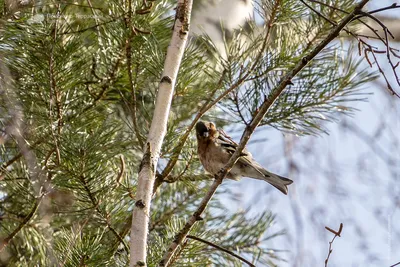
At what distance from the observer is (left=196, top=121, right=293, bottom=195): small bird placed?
1784mm

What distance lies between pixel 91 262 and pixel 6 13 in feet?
1.98

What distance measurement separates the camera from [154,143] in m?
1.27

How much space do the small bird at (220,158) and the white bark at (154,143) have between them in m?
0.45

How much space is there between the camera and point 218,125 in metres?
2.02

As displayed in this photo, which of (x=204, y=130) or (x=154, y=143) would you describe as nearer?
(x=154, y=143)

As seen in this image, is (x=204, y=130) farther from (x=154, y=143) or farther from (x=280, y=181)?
(x=154, y=143)

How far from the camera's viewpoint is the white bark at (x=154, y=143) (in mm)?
1174

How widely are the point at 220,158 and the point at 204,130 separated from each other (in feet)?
0.31

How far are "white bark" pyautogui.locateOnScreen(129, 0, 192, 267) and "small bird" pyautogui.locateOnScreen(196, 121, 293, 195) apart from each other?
45 cm

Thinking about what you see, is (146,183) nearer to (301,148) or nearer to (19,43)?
(19,43)

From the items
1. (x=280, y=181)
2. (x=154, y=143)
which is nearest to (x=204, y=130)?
(x=280, y=181)

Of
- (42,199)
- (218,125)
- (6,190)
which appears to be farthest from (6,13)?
(218,125)

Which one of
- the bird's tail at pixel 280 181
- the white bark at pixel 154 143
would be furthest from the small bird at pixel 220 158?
the white bark at pixel 154 143

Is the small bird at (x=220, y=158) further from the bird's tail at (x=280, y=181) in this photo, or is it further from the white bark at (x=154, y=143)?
the white bark at (x=154, y=143)
